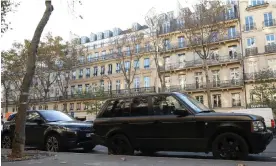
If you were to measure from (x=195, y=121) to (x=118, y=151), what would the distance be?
2.47 m

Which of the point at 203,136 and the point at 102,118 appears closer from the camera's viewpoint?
the point at 203,136

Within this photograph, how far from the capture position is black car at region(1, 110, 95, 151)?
11141 mm

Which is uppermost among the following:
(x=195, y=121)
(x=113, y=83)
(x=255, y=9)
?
(x=255, y=9)

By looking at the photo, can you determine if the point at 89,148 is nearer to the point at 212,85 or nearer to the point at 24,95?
the point at 24,95

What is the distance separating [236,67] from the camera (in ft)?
152

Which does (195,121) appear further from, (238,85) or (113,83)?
(113,83)

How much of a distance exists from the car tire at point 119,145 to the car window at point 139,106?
0.75m

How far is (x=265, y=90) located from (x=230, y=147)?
33.2 metres

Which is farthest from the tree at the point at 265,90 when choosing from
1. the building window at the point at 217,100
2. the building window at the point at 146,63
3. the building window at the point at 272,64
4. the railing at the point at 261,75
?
the building window at the point at 146,63

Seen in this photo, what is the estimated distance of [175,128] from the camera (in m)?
8.63

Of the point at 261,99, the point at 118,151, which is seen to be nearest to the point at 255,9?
the point at 261,99

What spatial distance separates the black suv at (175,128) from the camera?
777 centimetres

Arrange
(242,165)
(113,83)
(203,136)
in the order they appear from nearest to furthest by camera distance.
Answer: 1. (242,165)
2. (203,136)
3. (113,83)

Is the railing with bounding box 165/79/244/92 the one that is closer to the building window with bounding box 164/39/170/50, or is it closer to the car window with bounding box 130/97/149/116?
the building window with bounding box 164/39/170/50
